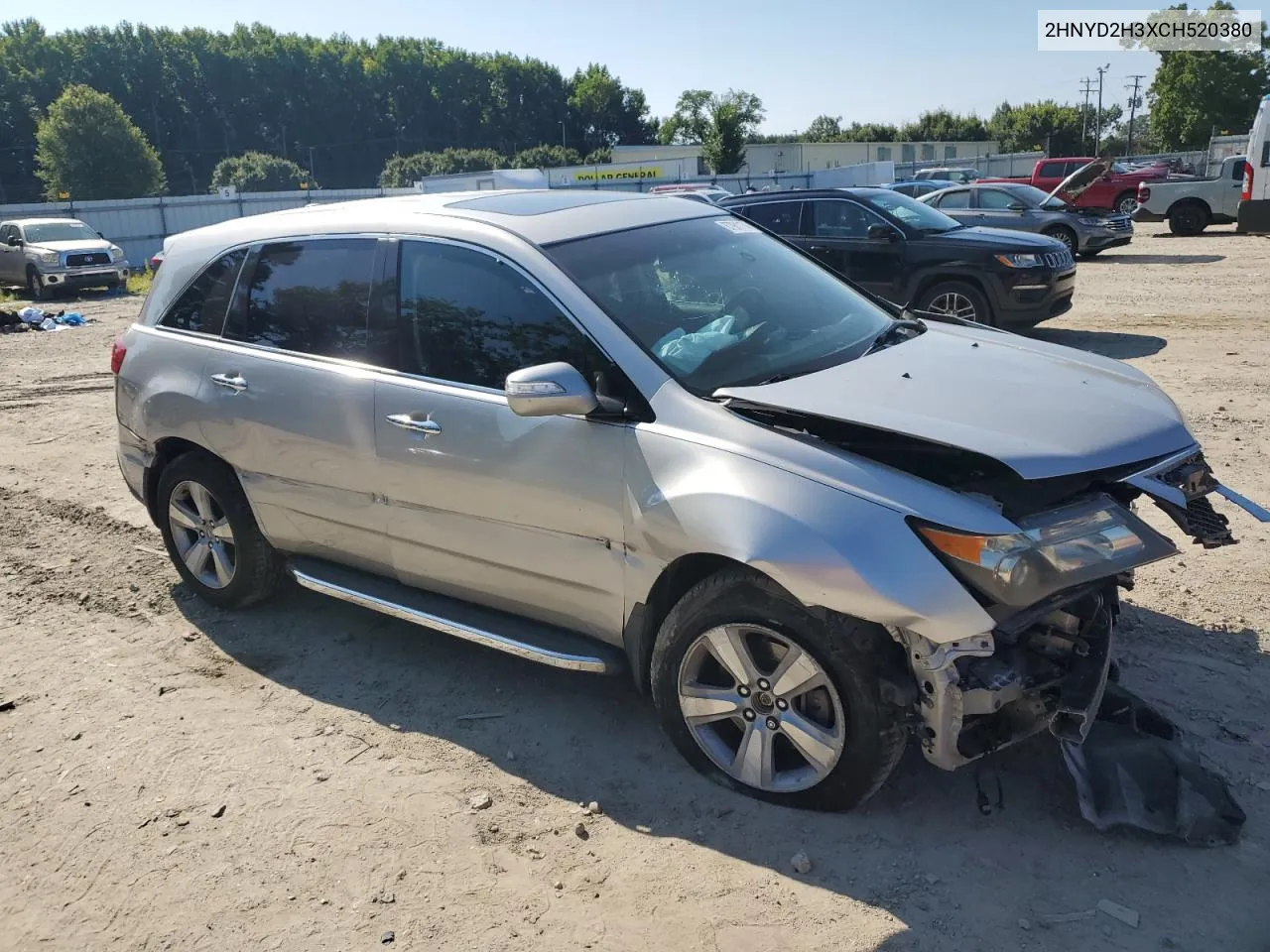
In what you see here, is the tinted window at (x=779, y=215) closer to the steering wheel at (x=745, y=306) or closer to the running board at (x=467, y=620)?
the steering wheel at (x=745, y=306)

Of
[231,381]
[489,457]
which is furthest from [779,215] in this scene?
[489,457]

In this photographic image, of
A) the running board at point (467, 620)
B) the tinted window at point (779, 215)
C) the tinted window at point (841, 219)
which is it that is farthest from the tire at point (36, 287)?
the running board at point (467, 620)

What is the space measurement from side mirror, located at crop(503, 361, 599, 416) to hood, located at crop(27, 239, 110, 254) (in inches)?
893

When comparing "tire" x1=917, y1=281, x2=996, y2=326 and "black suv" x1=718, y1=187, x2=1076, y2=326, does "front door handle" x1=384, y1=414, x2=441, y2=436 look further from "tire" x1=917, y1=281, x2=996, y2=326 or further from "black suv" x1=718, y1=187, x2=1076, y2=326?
"tire" x1=917, y1=281, x2=996, y2=326

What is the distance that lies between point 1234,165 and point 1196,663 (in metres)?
23.4

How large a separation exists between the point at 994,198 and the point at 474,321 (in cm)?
1653

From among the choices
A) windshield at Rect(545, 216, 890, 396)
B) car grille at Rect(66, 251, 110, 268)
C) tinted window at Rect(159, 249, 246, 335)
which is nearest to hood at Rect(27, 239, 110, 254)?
car grille at Rect(66, 251, 110, 268)

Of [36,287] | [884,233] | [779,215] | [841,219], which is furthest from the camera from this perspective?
[36,287]

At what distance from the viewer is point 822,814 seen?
10.6 feet

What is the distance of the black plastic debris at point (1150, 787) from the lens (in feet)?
9.81

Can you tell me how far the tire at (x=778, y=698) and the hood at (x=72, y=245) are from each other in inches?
912

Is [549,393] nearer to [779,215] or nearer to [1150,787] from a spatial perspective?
[1150,787]

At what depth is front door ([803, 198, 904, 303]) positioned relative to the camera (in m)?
10.8

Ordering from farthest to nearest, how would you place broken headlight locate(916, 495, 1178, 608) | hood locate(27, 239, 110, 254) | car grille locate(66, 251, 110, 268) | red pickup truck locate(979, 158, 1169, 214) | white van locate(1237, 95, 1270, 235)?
red pickup truck locate(979, 158, 1169, 214)
hood locate(27, 239, 110, 254)
car grille locate(66, 251, 110, 268)
white van locate(1237, 95, 1270, 235)
broken headlight locate(916, 495, 1178, 608)
